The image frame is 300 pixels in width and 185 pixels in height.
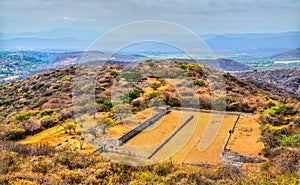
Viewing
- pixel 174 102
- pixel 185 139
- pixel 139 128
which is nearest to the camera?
pixel 185 139

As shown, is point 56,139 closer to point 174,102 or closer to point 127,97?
point 127,97

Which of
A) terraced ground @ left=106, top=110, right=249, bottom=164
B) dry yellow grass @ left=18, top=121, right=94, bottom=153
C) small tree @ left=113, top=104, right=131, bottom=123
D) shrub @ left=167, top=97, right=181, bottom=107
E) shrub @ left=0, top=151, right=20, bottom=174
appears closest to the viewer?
shrub @ left=0, top=151, right=20, bottom=174

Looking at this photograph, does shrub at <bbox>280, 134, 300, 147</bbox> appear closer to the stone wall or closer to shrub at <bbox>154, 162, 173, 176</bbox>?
the stone wall

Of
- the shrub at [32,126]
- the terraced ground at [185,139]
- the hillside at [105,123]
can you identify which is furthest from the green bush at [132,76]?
the shrub at [32,126]

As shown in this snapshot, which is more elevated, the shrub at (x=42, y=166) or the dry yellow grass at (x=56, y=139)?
the shrub at (x=42, y=166)

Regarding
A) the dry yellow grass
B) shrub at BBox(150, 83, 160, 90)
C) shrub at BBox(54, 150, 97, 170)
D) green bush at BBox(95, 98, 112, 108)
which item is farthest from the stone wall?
shrub at BBox(150, 83, 160, 90)

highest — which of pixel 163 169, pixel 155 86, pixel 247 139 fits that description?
pixel 155 86

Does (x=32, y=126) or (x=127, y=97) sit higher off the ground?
(x=127, y=97)

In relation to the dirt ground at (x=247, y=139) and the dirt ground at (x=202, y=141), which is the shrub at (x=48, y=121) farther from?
Answer: the dirt ground at (x=247, y=139)

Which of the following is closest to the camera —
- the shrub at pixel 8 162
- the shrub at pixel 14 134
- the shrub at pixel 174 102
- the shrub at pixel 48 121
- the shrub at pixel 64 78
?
the shrub at pixel 8 162

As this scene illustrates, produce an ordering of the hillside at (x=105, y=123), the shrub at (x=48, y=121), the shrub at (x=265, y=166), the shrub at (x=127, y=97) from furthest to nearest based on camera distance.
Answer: the shrub at (x=127, y=97) < the shrub at (x=48, y=121) < the shrub at (x=265, y=166) < the hillside at (x=105, y=123)

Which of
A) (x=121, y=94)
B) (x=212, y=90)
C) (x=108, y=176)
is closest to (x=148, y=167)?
(x=108, y=176)

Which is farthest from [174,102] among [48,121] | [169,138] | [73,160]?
[73,160]
